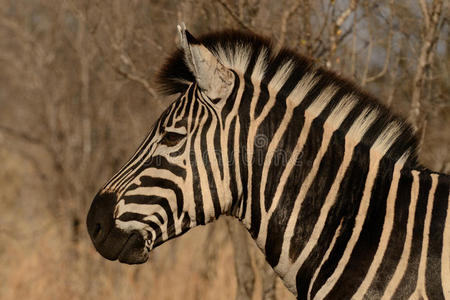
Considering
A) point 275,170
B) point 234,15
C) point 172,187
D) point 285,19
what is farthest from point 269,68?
point 285,19

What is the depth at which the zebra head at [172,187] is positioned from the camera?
3.30m

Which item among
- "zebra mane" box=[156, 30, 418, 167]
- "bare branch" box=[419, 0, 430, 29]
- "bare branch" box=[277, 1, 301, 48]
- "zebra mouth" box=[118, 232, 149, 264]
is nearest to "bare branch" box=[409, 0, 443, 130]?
"bare branch" box=[419, 0, 430, 29]

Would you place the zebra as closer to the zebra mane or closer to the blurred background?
the zebra mane

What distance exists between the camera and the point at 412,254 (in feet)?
9.68

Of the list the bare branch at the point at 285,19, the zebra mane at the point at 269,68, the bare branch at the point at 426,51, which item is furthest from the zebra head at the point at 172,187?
the bare branch at the point at 426,51

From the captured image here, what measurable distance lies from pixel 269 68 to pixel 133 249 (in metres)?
1.29

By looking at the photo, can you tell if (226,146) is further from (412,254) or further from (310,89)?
(412,254)

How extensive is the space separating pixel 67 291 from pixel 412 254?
612cm

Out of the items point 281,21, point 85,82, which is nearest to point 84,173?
point 85,82

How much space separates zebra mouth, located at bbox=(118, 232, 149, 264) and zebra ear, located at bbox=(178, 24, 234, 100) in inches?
34.8

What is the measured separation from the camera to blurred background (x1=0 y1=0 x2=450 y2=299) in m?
4.97

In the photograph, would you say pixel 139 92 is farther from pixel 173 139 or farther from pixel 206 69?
pixel 206 69

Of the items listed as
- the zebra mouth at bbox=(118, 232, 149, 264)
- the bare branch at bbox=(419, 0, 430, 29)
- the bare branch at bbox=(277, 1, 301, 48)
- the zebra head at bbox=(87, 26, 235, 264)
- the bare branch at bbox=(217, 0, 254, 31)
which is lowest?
the zebra mouth at bbox=(118, 232, 149, 264)

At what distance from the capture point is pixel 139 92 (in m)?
8.18
